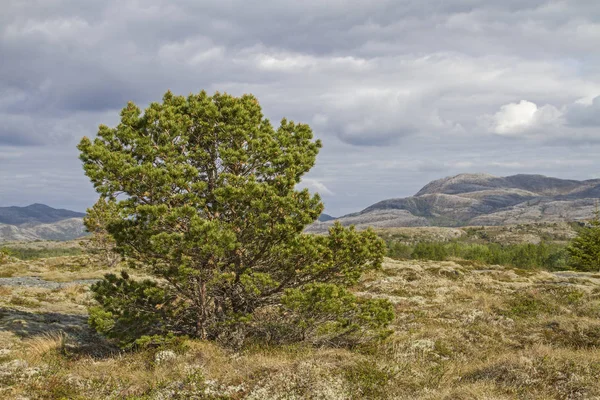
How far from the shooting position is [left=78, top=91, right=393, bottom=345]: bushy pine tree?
13797 mm

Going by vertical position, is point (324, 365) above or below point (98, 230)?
below

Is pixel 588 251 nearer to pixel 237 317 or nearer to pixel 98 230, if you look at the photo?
pixel 237 317

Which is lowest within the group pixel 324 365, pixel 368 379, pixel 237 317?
pixel 368 379

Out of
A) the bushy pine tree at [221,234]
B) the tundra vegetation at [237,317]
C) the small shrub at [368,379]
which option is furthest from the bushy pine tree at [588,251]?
the small shrub at [368,379]

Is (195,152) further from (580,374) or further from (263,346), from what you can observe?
(580,374)

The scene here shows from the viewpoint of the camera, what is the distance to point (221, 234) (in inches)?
524

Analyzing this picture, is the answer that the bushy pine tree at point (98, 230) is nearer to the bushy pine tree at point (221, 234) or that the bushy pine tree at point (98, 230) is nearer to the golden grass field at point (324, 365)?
the golden grass field at point (324, 365)

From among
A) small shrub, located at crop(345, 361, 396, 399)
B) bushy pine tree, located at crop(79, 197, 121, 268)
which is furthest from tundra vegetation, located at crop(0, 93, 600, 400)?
bushy pine tree, located at crop(79, 197, 121, 268)

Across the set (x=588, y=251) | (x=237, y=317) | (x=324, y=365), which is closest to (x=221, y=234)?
(x=237, y=317)

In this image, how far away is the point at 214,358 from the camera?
13367mm

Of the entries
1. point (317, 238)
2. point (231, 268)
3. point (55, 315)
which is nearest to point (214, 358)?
point (231, 268)

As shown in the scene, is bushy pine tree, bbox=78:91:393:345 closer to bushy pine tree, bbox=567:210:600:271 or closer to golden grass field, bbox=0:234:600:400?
golden grass field, bbox=0:234:600:400

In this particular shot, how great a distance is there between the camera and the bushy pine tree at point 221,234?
13797 mm

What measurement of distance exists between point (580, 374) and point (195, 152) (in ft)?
48.4
